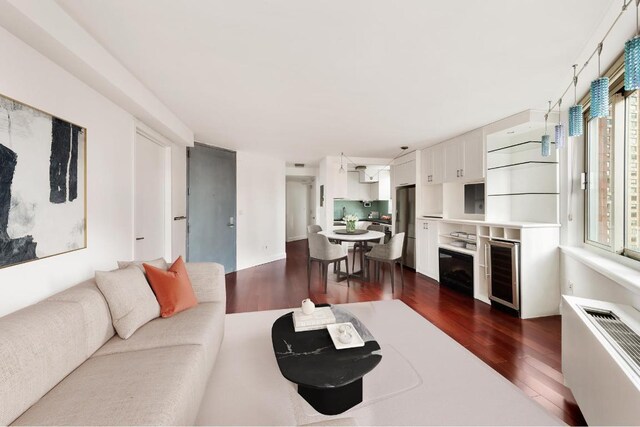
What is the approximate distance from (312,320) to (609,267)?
2.30 m

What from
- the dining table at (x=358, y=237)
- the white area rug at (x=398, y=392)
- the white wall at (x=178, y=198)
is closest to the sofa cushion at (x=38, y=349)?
the white area rug at (x=398, y=392)

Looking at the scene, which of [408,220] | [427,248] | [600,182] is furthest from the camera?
[408,220]

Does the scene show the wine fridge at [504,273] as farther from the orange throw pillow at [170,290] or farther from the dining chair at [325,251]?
the orange throw pillow at [170,290]

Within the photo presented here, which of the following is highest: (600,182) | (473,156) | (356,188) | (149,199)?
(473,156)

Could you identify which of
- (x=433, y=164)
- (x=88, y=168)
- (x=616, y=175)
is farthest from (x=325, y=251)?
(x=616, y=175)

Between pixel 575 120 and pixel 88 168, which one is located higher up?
pixel 575 120

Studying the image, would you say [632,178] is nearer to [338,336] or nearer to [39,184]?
[338,336]

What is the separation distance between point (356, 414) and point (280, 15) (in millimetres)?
2389

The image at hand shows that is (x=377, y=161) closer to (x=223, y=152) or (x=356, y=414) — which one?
(x=223, y=152)

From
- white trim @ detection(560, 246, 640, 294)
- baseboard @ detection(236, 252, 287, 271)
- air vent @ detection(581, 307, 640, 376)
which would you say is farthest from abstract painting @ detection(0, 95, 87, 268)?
white trim @ detection(560, 246, 640, 294)

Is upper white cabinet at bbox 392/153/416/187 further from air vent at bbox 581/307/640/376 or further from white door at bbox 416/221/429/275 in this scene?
air vent at bbox 581/307/640/376

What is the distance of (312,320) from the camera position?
1.76m

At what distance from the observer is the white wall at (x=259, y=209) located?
5.11 metres

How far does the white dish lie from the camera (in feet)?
4.82
